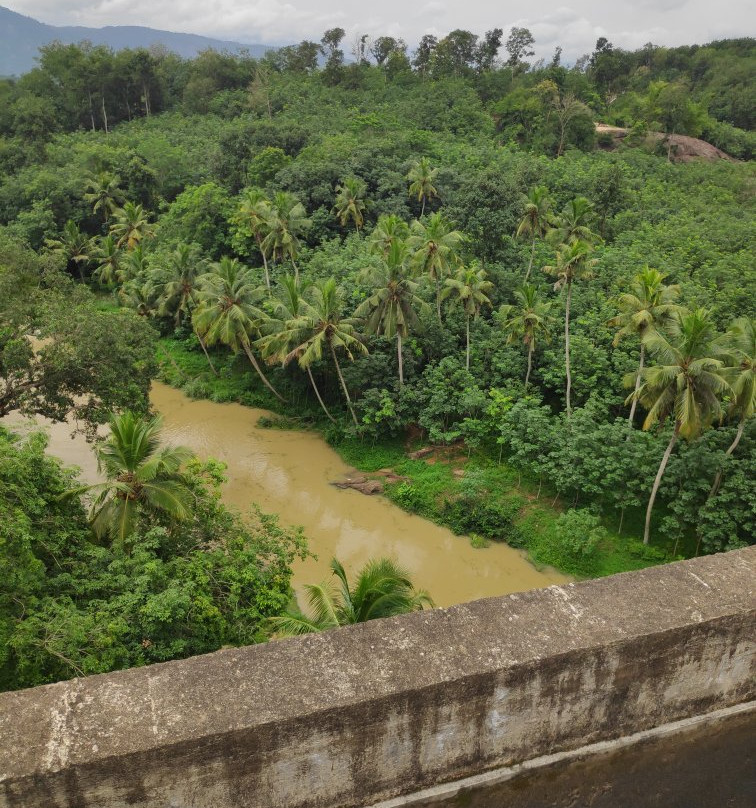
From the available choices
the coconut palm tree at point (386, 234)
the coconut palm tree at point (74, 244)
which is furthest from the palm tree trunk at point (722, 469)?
the coconut palm tree at point (74, 244)

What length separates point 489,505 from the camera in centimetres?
1509

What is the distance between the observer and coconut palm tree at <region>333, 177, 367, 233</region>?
82.0ft

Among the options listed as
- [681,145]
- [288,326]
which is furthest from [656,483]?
[681,145]

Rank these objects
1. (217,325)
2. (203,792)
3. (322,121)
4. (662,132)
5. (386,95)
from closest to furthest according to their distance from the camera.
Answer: (203,792)
(217,325)
(322,121)
(662,132)
(386,95)

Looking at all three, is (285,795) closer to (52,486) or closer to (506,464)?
(52,486)

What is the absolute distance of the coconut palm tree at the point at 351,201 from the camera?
25.0 meters

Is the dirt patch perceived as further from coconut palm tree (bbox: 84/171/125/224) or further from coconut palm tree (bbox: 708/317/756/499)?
coconut palm tree (bbox: 708/317/756/499)

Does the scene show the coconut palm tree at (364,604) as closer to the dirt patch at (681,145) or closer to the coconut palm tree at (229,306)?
the coconut palm tree at (229,306)

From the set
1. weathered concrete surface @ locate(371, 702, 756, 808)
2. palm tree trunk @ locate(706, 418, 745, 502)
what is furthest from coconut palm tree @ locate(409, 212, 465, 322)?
weathered concrete surface @ locate(371, 702, 756, 808)

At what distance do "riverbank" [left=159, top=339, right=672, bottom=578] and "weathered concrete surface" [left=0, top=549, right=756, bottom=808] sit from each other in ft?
30.6

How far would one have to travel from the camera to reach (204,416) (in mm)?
20422

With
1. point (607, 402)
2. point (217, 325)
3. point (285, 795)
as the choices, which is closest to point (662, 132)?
point (607, 402)

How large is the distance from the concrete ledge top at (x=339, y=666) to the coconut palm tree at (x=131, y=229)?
90.7 ft

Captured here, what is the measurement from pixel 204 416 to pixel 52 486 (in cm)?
1137
